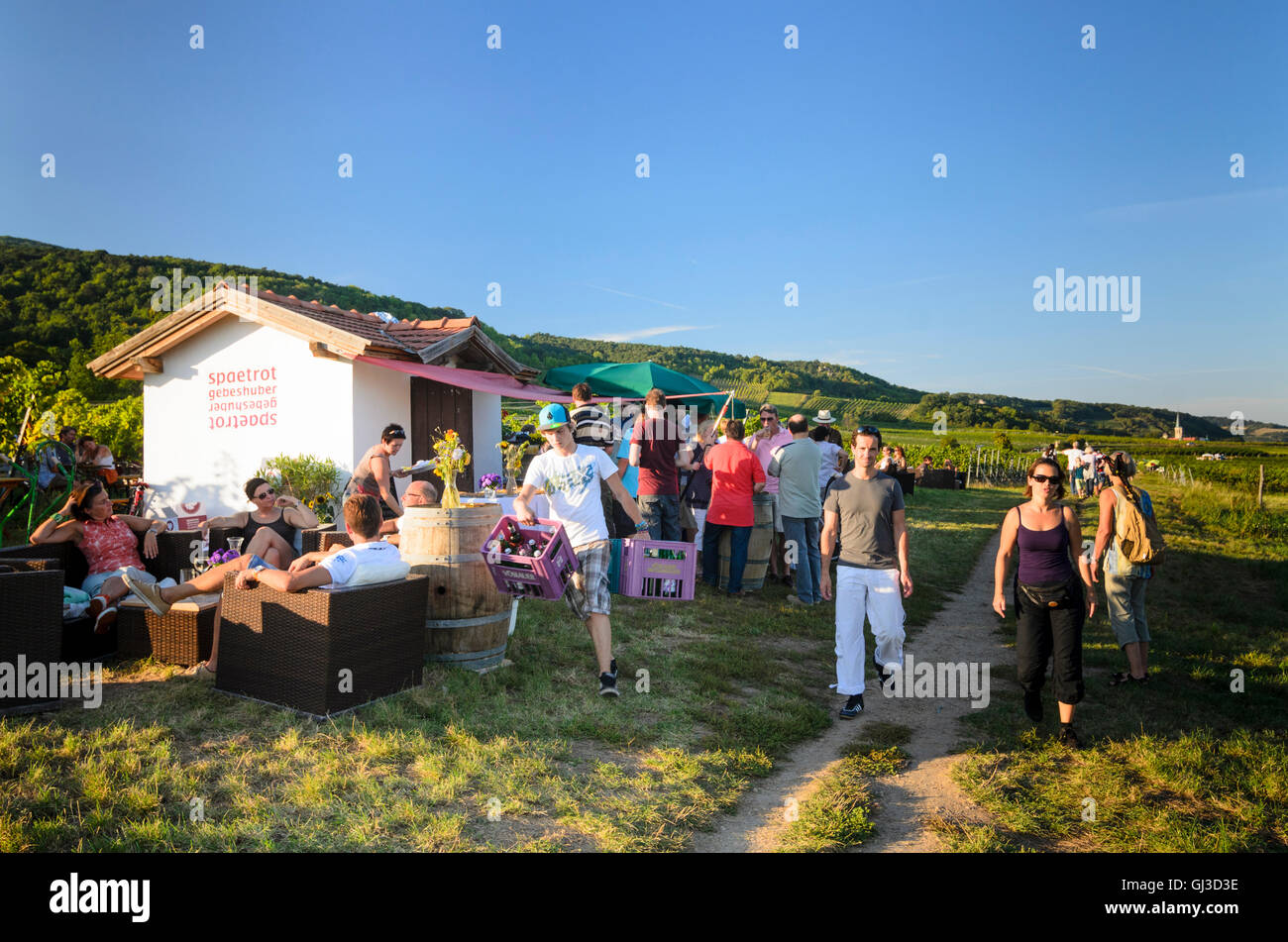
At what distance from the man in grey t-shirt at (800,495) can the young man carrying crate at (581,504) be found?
338 cm

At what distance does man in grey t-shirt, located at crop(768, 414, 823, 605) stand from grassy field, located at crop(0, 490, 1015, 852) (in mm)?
2259

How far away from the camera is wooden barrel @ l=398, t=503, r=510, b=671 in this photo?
4.91 m

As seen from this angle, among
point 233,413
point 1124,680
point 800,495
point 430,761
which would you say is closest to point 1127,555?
point 1124,680

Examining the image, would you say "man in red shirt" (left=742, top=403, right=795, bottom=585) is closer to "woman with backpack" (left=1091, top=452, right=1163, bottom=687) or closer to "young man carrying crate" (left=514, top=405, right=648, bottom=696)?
"woman with backpack" (left=1091, top=452, right=1163, bottom=687)

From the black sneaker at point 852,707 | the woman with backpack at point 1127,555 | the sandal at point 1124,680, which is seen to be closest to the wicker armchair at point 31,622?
the black sneaker at point 852,707

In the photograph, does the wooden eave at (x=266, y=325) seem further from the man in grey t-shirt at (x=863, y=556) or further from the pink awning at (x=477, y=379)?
the man in grey t-shirt at (x=863, y=556)

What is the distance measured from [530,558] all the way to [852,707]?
2268 mm

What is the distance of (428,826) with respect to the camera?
3072mm

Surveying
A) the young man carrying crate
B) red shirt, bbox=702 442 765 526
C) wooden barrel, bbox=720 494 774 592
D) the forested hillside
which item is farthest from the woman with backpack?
the forested hillside

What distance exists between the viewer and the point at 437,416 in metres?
12.0

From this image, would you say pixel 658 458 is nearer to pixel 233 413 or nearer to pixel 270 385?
pixel 270 385

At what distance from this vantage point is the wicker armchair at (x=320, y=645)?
4.08 meters
